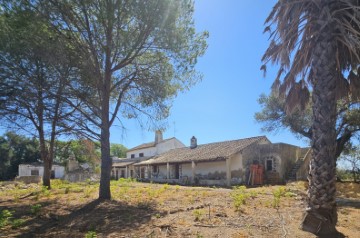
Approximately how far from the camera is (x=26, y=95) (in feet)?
39.3

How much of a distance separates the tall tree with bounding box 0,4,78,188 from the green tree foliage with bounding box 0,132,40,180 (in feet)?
136

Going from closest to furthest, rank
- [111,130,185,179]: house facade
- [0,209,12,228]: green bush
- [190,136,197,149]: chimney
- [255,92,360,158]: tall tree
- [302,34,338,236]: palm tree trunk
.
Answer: [302,34,338,236]: palm tree trunk → [0,209,12,228]: green bush → [255,92,360,158]: tall tree → [190,136,197,149]: chimney → [111,130,185,179]: house facade

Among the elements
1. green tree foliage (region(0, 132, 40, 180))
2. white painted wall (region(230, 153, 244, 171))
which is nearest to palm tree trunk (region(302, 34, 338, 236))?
white painted wall (region(230, 153, 244, 171))

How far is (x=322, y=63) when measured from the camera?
7.57 meters

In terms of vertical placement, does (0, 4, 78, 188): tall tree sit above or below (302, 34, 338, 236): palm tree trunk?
above

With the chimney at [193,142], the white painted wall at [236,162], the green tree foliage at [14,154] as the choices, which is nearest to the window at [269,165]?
the white painted wall at [236,162]

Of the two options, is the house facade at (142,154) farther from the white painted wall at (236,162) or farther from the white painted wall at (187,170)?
the white painted wall at (236,162)

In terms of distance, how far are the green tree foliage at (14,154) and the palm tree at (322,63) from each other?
1938 inches

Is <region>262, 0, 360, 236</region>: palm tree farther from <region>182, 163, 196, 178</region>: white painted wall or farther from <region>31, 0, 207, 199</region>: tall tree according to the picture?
<region>182, 163, 196, 178</region>: white painted wall

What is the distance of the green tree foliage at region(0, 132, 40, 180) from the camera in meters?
50.2

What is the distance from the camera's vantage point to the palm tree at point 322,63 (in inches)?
279

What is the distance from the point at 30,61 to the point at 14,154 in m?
46.6

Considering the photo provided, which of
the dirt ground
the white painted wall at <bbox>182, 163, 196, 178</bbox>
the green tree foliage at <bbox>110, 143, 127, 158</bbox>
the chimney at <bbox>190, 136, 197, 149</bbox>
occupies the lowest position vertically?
the dirt ground

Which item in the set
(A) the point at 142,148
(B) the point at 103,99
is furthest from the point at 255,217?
(A) the point at 142,148
